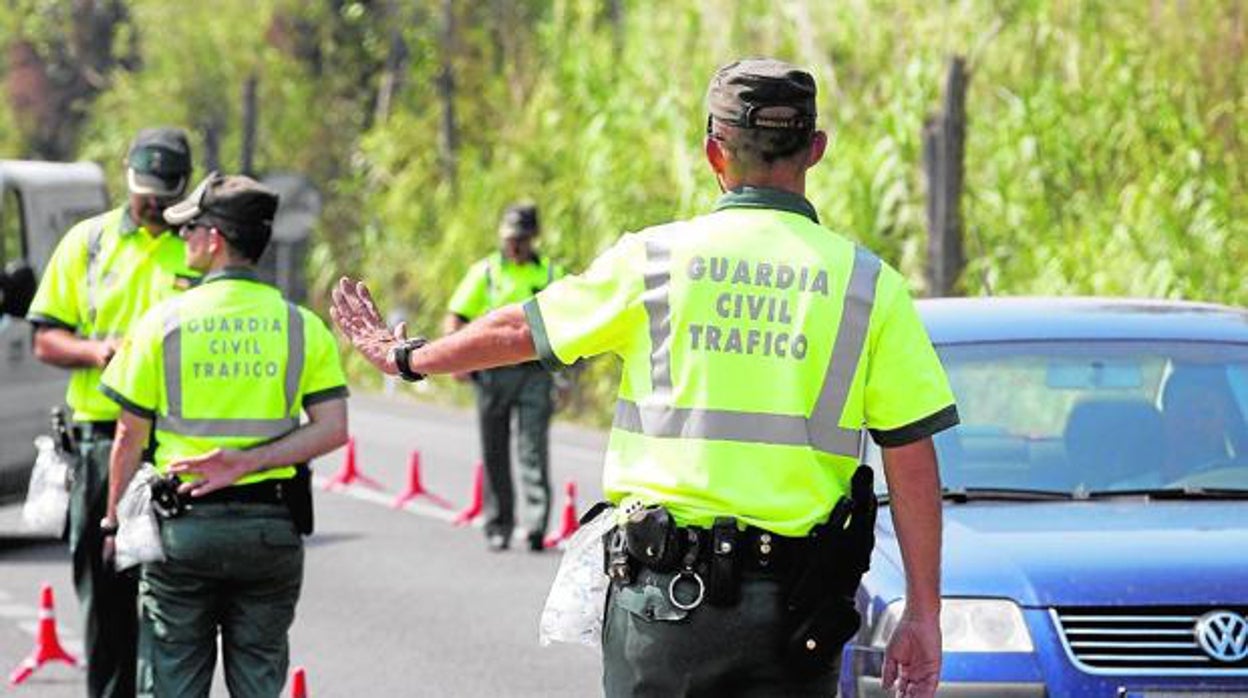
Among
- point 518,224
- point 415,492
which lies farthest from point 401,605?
point 415,492

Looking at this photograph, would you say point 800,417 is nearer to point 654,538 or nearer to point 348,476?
point 654,538

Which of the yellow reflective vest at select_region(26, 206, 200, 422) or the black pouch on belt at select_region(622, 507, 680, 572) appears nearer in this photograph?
the black pouch on belt at select_region(622, 507, 680, 572)

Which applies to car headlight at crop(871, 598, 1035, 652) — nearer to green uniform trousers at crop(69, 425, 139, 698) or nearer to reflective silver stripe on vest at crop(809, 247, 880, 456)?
reflective silver stripe on vest at crop(809, 247, 880, 456)

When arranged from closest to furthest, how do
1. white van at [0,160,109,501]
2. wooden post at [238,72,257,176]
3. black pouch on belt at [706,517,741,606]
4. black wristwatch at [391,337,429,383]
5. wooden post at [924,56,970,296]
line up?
1. black pouch on belt at [706,517,741,606]
2. black wristwatch at [391,337,429,383]
3. white van at [0,160,109,501]
4. wooden post at [924,56,970,296]
5. wooden post at [238,72,257,176]

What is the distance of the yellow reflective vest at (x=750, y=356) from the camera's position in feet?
18.3

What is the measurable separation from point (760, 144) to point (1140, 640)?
2.37 m

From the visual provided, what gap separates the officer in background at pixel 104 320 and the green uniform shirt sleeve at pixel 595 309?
13.3ft

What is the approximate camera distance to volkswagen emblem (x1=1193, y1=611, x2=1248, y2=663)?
7461 mm

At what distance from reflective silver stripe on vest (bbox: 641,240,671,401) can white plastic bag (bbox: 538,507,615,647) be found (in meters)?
0.27

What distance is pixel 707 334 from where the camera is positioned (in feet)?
18.3

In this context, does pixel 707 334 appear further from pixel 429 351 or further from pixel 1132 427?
pixel 1132 427

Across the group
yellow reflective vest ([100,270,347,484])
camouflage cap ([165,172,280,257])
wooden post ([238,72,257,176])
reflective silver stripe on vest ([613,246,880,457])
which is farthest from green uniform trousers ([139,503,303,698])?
wooden post ([238,72,257,176])

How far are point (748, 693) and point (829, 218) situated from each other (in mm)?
19415

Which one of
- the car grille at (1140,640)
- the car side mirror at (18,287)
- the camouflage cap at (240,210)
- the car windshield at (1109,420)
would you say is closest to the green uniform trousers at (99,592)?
the camouflage cap at (240,210)
